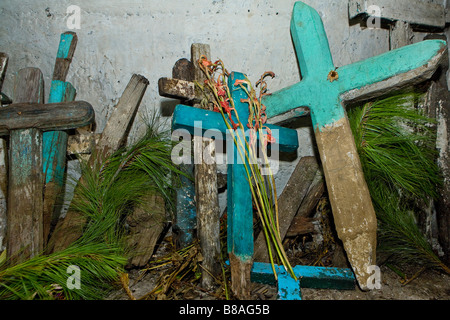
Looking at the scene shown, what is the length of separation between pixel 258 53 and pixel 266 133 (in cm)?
65

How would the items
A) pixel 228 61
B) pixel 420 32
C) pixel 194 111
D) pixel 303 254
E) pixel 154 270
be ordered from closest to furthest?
pixel 194 111 → pixel 154 270 → pixel 303 254 → pixel 228 61 → pixel 420 32

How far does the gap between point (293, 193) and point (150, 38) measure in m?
1.28

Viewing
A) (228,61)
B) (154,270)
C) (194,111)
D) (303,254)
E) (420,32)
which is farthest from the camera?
(420,32)

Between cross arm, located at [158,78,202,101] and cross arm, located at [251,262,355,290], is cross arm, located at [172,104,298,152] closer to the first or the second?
cross arm, located at [158,78,202,101]

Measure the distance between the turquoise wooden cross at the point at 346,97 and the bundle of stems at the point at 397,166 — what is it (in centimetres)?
22

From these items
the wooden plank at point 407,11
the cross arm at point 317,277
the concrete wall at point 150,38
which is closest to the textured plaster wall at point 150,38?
the concrete wall at point 150,38

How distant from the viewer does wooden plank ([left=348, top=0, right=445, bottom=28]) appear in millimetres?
1677

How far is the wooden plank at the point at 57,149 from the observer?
1515 mm

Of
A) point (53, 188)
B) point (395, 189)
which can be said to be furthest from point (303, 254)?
point (53, 188)

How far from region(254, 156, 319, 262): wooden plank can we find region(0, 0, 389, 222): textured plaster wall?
1.74 feet

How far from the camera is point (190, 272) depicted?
145cm

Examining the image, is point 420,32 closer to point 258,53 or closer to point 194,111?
point 258,53

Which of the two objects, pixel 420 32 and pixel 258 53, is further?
pixel 420 32

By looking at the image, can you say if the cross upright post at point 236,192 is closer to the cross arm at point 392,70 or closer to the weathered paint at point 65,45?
the cross arm at point 392,70
